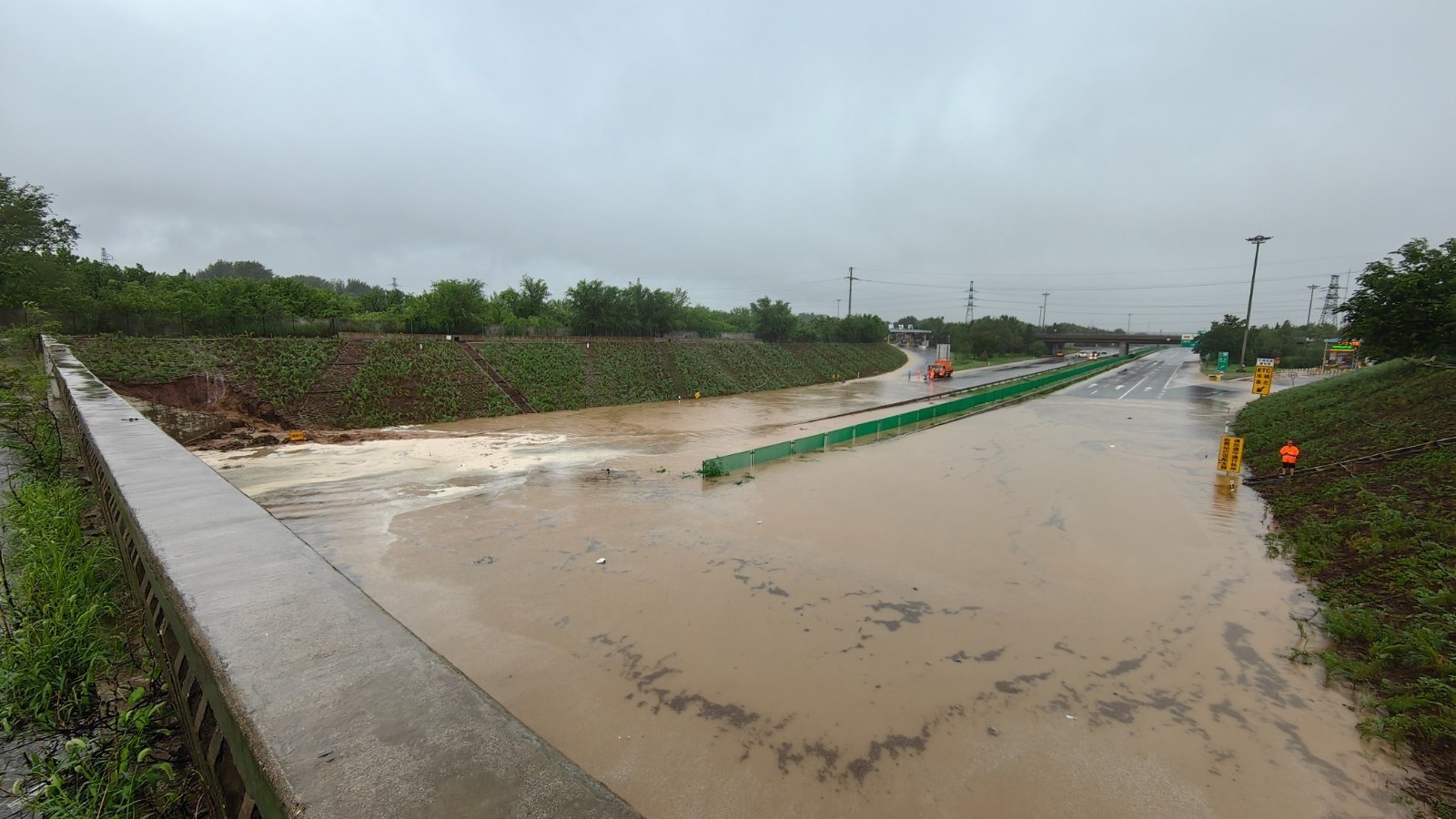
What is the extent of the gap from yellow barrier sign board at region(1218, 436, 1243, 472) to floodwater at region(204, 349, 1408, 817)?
2.54ft

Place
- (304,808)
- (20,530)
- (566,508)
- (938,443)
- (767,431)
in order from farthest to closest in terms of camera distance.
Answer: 1. (767,431)
2. (938,443)
3. (566,508)
4. (20,530)
5. (304,808)

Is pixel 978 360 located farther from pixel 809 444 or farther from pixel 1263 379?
pixel 809 444

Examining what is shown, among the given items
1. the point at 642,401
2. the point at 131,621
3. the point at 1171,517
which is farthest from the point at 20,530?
the point at 642,401

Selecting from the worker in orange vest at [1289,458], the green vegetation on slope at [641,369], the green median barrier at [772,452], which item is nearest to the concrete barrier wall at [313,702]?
the green median barrier at [772,452]

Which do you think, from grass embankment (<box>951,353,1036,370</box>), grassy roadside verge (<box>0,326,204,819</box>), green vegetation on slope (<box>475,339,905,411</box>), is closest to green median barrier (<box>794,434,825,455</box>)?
grassy roadside verge (<box>0,326,204,819</box>)

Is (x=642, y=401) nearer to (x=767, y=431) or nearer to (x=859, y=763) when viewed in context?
(x=767, y=431)

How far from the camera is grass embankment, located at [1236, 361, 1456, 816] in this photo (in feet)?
23.2

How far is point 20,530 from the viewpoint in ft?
15.9

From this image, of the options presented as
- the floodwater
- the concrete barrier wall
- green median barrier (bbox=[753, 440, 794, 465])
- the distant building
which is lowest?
the floodwater

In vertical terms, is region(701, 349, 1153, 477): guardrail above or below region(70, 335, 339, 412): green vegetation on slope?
below

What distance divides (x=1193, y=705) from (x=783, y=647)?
5.47 meters

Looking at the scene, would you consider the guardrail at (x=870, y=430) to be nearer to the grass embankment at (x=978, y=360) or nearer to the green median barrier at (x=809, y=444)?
the green median barrier at (x=809, y=444)

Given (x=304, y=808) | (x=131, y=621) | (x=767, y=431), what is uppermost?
(x=304, y=808)

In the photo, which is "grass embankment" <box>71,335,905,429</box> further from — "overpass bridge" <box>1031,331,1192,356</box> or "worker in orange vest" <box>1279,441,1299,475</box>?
"overpass bridge" <box>1031,331,1192,356</box>
